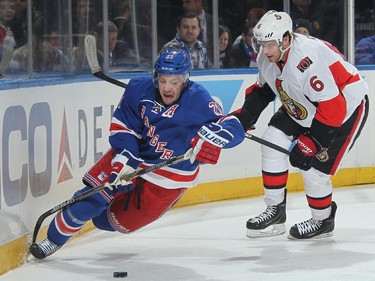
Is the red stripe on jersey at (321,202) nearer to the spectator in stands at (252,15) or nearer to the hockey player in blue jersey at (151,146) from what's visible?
the hockey player in blue jersey at (151,146)

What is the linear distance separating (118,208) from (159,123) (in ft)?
1.29

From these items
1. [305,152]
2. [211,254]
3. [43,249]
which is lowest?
[211,254]

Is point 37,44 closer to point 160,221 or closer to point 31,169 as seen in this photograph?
point 31,169

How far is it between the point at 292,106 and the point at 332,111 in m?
0.25

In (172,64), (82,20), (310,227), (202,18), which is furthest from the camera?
(202,18)

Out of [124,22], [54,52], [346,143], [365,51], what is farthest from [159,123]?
[365,51]

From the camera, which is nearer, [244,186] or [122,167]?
[122,167]

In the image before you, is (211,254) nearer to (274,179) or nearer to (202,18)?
(274,179)

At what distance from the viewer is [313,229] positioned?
196 inches

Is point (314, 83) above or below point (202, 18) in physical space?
below

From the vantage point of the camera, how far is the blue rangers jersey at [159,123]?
14.0ft

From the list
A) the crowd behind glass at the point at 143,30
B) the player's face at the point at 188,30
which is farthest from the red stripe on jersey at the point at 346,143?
the player's face at the point at 188,30

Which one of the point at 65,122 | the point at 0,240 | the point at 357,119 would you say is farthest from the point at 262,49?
the point at 0,240

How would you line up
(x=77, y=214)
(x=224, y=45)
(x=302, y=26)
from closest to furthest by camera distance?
(x=77, y=214) → (x=224, y=45) → (x=302, y=26)
